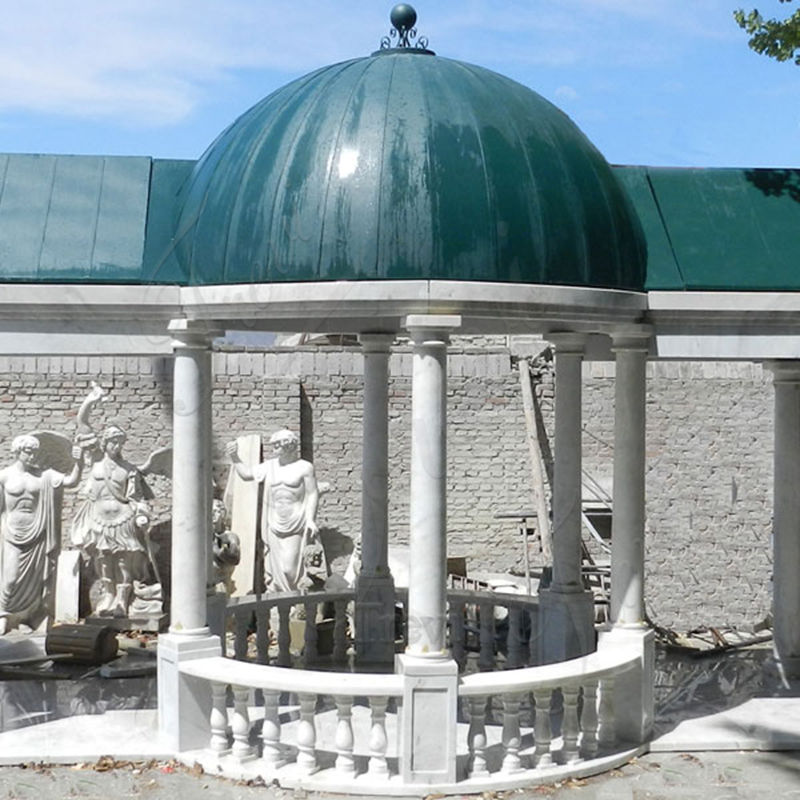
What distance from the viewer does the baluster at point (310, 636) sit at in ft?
39.0

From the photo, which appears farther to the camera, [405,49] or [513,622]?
[513,622]

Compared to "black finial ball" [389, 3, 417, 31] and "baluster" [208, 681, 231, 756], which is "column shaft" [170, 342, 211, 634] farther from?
"black finial ball" [389, 3, 417, 31]

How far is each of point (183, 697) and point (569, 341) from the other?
467 centimetres

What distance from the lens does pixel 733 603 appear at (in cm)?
1822

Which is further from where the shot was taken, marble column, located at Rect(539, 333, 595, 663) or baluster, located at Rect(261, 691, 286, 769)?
marble column, located at Rect(539, 333, 595, 663)

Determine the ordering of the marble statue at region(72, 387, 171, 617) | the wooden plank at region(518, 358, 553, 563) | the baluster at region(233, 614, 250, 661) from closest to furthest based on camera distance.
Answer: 1. the baluster at region(233, 614, 250, 661)
2. the marble statue at region(72, 387, 171, 617)
3. the wooden plank at region(518, 358, 553, 563)

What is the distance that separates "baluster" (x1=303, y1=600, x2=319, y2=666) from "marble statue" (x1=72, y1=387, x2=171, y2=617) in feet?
13.0

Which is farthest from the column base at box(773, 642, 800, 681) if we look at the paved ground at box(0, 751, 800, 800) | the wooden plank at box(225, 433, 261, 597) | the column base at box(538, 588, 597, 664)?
the wooden plank at box(225, 433, 261, 597)

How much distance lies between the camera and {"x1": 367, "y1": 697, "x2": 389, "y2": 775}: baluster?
26.4ft

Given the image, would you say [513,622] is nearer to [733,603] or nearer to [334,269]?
[334,269]

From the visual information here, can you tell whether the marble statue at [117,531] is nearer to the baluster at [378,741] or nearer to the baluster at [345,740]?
the baluster at [345,740]

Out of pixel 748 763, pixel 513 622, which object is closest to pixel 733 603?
pixel 513 622

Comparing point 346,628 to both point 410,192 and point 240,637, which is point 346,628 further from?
point 410,192

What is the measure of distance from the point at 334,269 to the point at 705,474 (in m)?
11.6
